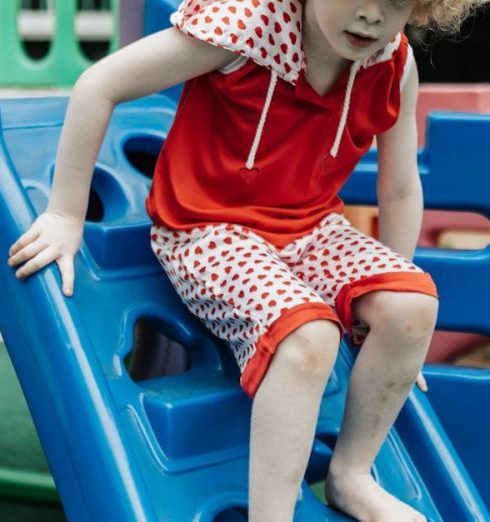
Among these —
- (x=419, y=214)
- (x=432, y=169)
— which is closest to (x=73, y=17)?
(x=432, y=169)

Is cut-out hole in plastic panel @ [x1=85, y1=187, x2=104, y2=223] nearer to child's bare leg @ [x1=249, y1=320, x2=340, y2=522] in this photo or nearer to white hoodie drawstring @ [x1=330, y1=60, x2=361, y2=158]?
white hoodie drawstring @ [x1=330, y1=60, x2=361, y2=158]

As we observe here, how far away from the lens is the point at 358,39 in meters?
1.29

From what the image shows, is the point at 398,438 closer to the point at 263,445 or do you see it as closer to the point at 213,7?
the point at 263,445

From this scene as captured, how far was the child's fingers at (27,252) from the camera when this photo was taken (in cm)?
136

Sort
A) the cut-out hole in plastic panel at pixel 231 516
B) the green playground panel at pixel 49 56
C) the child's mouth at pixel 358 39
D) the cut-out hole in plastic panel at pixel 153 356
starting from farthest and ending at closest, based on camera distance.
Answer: the green playground panel at pixel 49 56
the cut-out hole in plastic panel at pixel 153 356
the cut-out hole in plastic panel at pixel 231 516
the child's mouth at pixel 358 39

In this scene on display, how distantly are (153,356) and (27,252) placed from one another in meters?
0.64

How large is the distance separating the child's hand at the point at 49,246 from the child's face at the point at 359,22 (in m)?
0.40

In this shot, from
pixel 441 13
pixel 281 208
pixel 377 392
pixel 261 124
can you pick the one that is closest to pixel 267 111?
pixel 261 124

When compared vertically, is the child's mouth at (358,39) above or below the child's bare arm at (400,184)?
above

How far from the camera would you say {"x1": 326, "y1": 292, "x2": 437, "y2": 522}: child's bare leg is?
1.28m

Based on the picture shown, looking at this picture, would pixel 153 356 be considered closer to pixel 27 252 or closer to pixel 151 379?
pixel 151 379

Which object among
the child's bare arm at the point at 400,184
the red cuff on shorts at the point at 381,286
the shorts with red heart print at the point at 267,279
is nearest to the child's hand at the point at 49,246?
the shorts with red heart print at the point at 267,279

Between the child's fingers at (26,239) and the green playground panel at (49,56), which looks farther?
the green playground panel at (49,56)

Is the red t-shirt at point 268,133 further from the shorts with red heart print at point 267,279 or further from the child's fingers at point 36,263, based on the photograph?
the child's fingers at point 36,263
